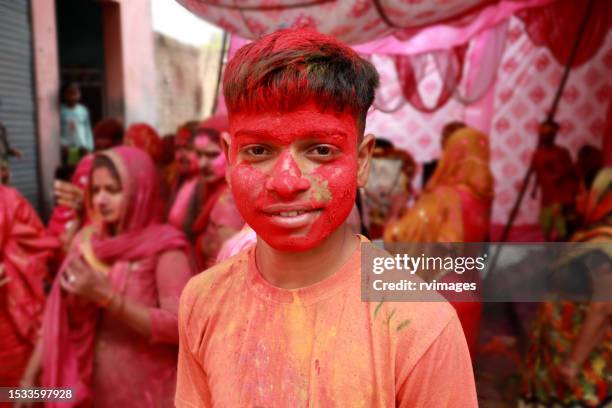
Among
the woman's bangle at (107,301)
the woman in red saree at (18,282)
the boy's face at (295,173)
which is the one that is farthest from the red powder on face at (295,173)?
the woman in red saree at (18,282)

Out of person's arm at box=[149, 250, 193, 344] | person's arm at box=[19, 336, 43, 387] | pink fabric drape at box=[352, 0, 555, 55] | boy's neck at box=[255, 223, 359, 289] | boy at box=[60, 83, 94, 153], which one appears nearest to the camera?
boy's neck at box=[255, 223, 359, 289]

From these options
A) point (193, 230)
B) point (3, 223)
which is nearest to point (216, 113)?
point (193, 230)

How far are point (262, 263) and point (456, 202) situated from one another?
2104 millimetres

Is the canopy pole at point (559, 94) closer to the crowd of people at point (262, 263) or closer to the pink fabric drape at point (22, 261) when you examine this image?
the crowd of people at point (262, 263)

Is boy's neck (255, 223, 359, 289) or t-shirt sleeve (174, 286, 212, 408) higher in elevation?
boy's neck (255, 223, 359, 289)

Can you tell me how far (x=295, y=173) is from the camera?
0.88m

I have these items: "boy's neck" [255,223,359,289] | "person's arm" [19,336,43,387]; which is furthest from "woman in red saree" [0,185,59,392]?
"boy's neck" [255,223,359,289]

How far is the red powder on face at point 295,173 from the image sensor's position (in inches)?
34.9

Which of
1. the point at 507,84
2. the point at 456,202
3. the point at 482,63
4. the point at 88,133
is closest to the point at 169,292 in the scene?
the point at 456,202

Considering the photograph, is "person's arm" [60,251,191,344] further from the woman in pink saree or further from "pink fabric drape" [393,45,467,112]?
"pink fabric drape" [393,45,467,112]

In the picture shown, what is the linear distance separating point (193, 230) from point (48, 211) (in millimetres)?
761

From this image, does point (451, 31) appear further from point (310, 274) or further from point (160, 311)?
point (310, 274)

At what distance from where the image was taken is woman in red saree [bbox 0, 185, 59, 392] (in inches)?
84.7

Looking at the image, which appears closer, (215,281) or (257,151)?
(257,151)
